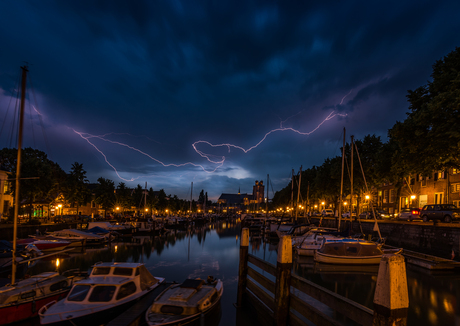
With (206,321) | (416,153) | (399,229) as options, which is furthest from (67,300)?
(399,229)

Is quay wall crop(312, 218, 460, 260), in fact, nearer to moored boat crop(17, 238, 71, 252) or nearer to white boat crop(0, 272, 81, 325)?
white boat crop(0, 272, 81, 325)

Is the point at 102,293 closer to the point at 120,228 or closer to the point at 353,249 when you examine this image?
the point at 353,249

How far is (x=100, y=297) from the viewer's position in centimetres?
1068

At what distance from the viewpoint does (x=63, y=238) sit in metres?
35.0

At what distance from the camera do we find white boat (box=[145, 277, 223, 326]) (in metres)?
9.73

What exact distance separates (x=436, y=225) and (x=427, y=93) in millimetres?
12634

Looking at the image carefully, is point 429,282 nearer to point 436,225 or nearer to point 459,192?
point 436,225

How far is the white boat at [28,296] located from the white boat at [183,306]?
18.0 ft

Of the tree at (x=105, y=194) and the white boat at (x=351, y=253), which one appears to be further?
the tree at (x=105, y=194)

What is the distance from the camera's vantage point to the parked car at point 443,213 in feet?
93.4

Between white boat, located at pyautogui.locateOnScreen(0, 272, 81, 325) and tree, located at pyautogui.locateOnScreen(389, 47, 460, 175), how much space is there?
26682mm

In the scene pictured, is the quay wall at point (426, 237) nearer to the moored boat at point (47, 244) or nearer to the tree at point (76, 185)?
the moored boat at point (47, 244)

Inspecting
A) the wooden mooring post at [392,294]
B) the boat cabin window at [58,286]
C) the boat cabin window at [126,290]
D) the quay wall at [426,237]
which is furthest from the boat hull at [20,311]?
the quay wall at [426,237]

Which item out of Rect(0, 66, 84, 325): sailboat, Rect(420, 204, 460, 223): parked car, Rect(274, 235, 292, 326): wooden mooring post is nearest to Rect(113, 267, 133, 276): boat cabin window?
Rect(0, 66, 84, 325): sailboat
